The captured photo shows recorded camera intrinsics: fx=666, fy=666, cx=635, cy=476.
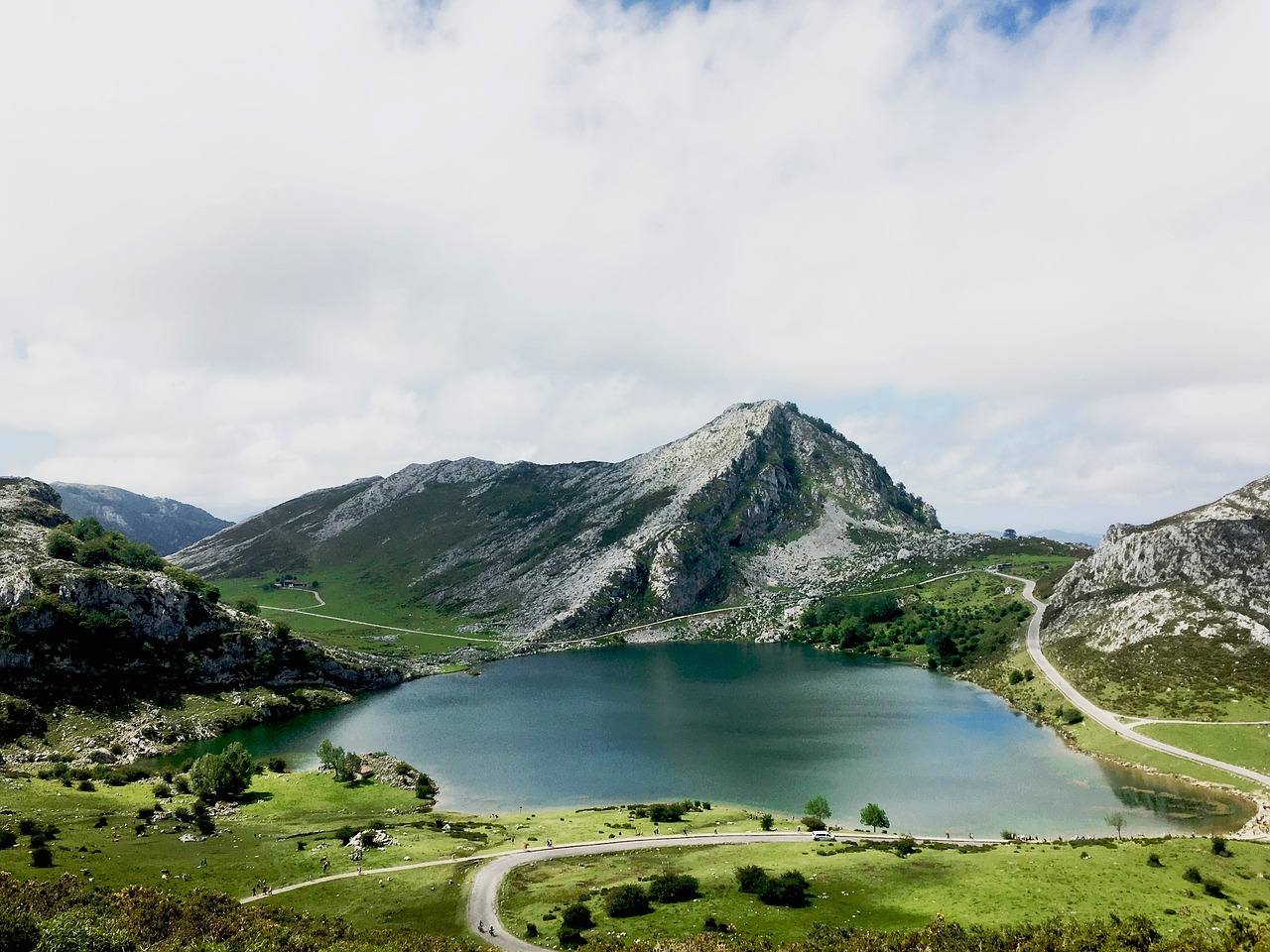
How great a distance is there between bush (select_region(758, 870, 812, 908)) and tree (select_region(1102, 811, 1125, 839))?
4146cm

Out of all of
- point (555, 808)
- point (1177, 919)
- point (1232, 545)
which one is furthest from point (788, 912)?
point (1232, 545)

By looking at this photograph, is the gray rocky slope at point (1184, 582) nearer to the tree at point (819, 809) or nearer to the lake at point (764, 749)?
the lake at point (764, 749)

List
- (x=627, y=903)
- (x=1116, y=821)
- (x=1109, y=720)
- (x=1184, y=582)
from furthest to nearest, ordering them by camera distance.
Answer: (x=1184, y=582) < (x=1109, y=720) < (x=1116, y=821) < (x=627, y=903)

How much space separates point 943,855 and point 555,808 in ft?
151

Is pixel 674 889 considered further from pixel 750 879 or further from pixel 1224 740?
pixel 1224 740

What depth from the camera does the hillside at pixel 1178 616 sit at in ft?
363

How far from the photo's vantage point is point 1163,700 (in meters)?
110

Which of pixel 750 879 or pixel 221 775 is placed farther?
pixel 221 775

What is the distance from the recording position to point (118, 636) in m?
133

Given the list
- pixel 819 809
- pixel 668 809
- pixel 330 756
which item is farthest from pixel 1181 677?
pixel 330 756

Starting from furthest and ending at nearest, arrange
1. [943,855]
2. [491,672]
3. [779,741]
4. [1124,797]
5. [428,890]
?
[491,672]
[779,741]
[1124,797]
[943,855]
[428,890]

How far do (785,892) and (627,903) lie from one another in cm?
1159

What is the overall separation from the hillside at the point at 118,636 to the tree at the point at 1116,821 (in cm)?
14864

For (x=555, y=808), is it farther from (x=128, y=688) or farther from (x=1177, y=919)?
(x=128, y=688)
